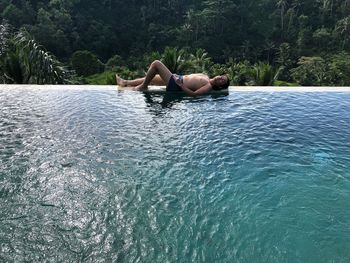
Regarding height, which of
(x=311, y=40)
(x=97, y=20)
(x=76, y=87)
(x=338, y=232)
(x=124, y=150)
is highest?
(x=97, y=20)

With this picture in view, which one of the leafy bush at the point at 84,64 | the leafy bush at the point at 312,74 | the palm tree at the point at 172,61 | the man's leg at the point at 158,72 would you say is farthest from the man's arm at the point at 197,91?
the leafy bush at the point at 84,64

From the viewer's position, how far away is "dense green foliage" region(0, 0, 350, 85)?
50844mm

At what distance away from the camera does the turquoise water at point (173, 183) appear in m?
2.71

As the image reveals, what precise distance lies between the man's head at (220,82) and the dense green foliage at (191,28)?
3887 cm

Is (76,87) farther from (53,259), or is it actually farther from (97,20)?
(97,20)

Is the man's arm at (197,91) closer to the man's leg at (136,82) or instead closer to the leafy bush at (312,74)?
the man's leg at (136,82)

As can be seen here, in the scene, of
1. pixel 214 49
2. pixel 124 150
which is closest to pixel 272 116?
pixel 124 150

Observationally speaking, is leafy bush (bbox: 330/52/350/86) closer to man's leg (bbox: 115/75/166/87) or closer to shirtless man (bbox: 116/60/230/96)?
shirtless man (bbox: 116/60/230/96)

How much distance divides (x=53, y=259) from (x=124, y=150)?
6.95ft

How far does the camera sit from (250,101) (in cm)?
686

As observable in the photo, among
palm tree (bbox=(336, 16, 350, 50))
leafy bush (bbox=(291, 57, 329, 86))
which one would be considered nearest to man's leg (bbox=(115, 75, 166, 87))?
leafy bush (bbox=(291, 57, 329, 86))

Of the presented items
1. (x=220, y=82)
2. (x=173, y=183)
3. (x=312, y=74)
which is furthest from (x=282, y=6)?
(x=173, y=183)

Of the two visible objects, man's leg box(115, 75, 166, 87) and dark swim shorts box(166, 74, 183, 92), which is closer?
dark swim shorts box(166, 74, 183, 92)

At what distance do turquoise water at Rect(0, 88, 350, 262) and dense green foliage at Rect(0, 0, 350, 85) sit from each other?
133 feet
